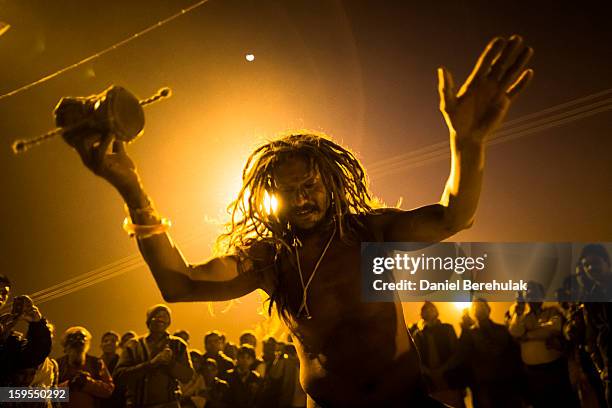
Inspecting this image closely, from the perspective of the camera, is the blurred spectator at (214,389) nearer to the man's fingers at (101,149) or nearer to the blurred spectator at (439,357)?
the blurred spectator at (439,357)

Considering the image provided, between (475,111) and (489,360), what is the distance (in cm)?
336

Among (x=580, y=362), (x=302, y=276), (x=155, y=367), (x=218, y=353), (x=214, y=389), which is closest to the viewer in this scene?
(x=302, y=276)

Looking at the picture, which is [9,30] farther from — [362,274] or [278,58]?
[362,274]

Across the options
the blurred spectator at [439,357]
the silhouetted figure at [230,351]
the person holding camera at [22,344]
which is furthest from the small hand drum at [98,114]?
the silhouetted figure at [230,351]

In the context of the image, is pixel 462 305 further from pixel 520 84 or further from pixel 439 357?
pixel 520 84

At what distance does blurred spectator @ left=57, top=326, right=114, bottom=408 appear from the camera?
4.80 metres

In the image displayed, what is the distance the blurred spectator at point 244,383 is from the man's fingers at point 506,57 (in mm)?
4438

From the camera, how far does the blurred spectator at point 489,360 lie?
4.78 meters

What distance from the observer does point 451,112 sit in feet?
6.58

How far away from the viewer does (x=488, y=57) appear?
6.61ft

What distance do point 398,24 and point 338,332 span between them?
534 cm

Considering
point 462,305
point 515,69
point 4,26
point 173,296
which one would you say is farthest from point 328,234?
point 4,26

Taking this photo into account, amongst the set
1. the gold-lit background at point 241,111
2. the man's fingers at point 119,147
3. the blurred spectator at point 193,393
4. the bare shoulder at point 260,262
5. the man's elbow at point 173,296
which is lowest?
the blurred spectator at point 193,393

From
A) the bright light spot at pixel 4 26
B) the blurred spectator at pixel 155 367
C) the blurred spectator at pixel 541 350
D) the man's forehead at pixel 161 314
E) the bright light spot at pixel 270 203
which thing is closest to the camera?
the bright light spot at pixel 270 203
